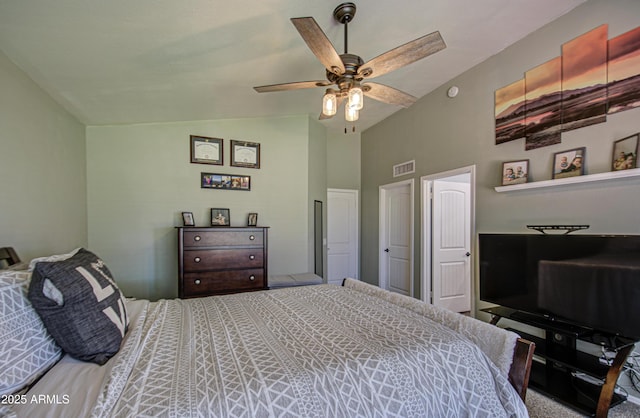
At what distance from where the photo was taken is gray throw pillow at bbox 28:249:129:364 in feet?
3.34

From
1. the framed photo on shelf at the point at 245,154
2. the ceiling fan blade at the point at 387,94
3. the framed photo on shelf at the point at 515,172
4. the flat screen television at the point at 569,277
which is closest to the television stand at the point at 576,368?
the flat screen television at the point at 569,277

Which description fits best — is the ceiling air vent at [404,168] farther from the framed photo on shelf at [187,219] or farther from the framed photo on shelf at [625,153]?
the framed photo on shelf at [187,219]

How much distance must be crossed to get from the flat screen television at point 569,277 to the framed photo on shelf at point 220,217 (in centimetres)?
305

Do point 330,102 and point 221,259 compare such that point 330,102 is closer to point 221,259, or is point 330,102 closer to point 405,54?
point 405,54

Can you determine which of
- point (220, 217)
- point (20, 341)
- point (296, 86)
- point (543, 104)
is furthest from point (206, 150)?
point (543, 104)

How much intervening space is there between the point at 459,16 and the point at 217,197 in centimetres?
329

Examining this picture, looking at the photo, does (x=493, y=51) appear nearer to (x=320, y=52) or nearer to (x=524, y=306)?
(x=320, y=52)

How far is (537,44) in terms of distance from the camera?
2.59m

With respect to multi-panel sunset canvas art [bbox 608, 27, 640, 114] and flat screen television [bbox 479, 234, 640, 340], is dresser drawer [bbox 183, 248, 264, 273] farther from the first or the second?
multi-panel sunset canvas art [bbox 608, 27, 640, 114]

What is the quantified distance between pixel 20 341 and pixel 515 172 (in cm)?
351

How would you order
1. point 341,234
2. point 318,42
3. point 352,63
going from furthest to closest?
point 341,234, point 352,63, point 318,42

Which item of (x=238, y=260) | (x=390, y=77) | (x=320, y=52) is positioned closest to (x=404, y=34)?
(x=390, y=77)

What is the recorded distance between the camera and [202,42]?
6.97ft

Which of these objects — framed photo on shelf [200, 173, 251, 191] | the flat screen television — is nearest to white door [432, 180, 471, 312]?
the flat screen television
